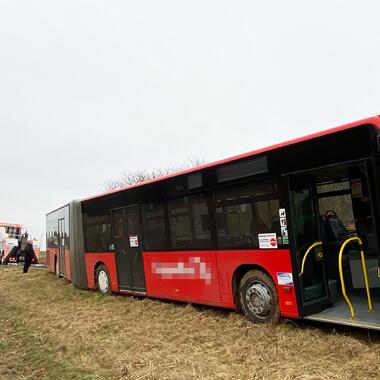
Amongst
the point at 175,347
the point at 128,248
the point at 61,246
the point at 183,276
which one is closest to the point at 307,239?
the point at 175,347

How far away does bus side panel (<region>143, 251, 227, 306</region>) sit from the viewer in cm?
791

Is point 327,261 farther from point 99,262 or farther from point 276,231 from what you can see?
point 99,262

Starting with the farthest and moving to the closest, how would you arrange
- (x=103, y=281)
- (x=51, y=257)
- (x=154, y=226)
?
(x=51, y=257) → (x=103, y=281) → (x=154, y=226)

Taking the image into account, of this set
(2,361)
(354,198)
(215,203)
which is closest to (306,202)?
(354,198)

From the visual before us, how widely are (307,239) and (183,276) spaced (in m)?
2.77

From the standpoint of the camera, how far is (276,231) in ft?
21.6

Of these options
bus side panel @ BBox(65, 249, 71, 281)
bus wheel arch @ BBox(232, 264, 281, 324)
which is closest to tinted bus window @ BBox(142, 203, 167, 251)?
bus wheel arch @ BBox(232, 264, 281, 324)

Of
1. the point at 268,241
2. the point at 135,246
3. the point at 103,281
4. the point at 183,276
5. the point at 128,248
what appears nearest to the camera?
the point at 268,241

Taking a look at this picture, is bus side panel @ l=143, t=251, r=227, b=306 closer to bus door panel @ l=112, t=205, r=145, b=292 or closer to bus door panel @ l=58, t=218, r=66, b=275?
bus door panel @ l=112, t=205, r=145, b=292

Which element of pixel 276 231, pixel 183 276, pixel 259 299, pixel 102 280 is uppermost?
pixel 276 231

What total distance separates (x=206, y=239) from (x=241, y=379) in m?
3.22

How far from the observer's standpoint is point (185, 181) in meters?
8.41

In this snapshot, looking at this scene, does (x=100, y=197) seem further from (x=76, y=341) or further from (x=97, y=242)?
(x=76, y=341)

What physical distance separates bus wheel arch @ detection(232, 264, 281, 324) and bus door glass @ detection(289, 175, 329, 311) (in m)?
0.48
